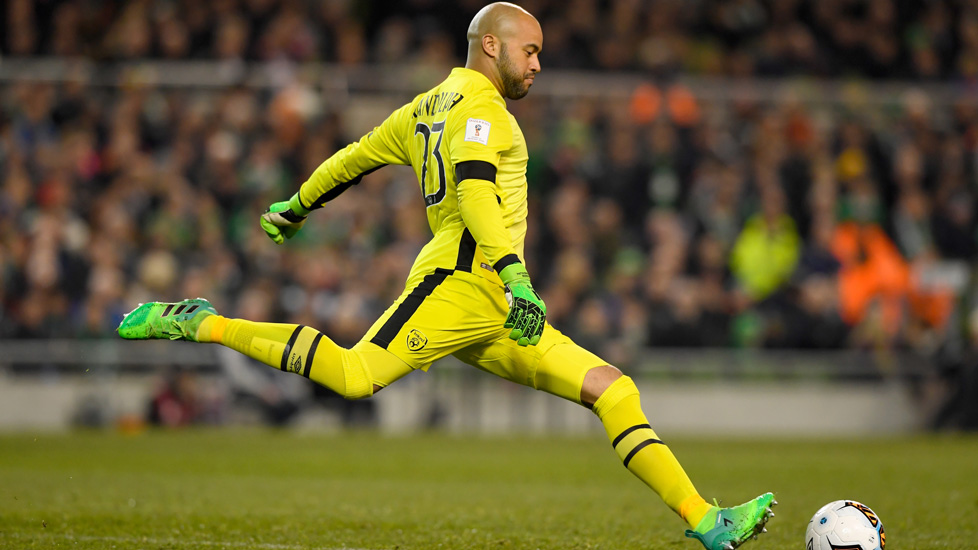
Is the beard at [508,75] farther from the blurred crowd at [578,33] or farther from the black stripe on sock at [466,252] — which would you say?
the blurred crowd at [578,33]

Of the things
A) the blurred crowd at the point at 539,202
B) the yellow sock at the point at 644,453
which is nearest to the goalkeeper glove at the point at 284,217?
the yellow sock at the point at 644,453

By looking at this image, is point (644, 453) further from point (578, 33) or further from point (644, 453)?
point (578, 33)

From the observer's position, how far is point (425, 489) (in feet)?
29.5

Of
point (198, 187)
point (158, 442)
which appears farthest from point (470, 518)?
point (198, 187)

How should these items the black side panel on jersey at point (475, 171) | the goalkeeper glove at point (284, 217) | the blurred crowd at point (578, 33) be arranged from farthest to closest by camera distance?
the blurred crowd at point (578, 33) < the goalkeeper glove at point (284, 217) < the black side panel on jersey at point (475, 171)

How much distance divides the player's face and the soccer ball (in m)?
2.27

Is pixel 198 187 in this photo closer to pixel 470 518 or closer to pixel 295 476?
pixel 295 476

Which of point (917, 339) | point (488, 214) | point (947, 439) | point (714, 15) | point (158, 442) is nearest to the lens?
point (488, 214)

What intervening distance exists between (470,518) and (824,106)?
1145 centimetres

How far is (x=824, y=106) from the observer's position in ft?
55.7

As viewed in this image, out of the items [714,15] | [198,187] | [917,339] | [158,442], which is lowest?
[158,442]

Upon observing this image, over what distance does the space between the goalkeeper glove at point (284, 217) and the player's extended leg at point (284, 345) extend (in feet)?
2.57

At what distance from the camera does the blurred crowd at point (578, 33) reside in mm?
16484

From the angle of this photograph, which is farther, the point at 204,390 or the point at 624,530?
the point at 204,390
